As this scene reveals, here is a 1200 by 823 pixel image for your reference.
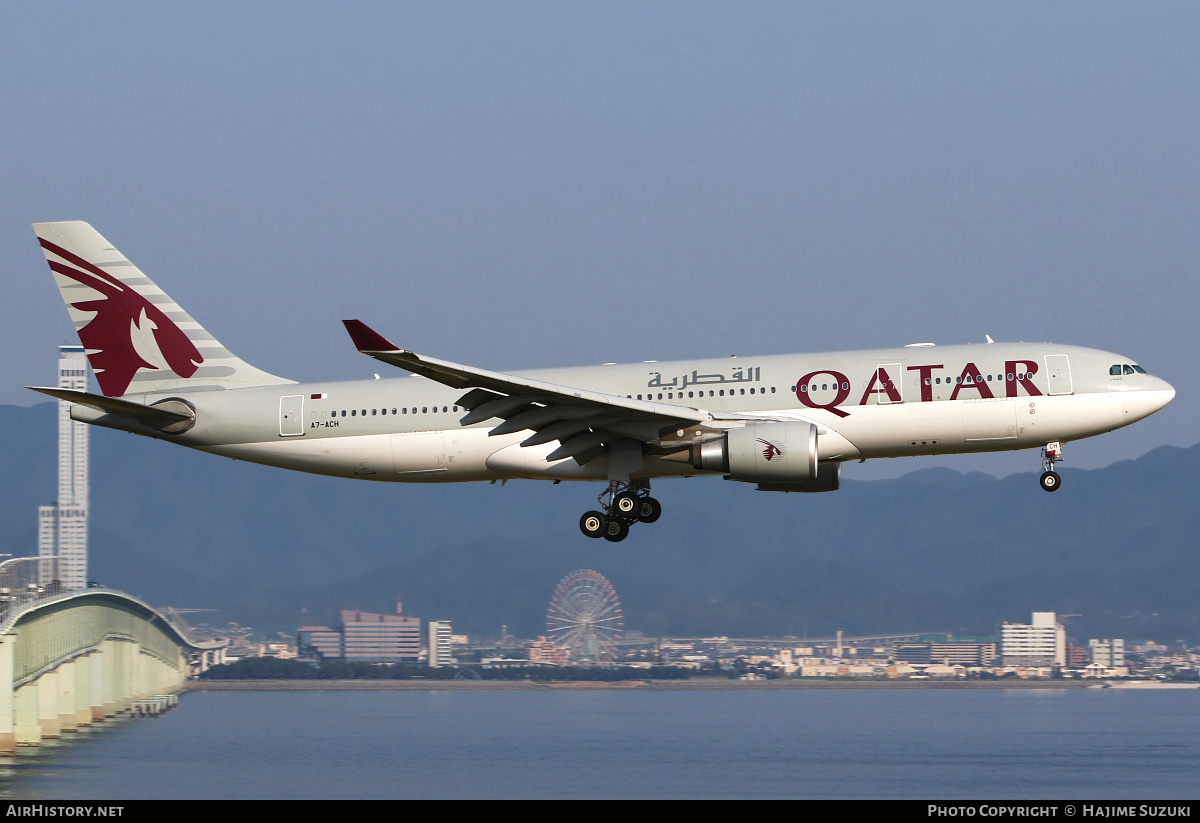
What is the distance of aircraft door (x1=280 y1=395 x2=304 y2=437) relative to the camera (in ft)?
133

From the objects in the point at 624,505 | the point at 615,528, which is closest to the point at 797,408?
the point at 624,505

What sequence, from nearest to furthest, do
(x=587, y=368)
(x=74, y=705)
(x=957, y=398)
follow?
(x=957, y=398), (x=587, y=368), (x=74, y=705)

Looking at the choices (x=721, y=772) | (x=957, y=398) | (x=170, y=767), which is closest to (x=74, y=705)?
(x=170, y=767)

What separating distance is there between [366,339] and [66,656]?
100897 mm

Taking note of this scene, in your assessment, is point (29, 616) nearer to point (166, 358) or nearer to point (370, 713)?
point (166, 358)

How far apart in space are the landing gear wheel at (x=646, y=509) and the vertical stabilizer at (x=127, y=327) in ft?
38.0

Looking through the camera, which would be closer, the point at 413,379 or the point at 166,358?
the point at 413,379

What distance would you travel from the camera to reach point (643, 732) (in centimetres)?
14625

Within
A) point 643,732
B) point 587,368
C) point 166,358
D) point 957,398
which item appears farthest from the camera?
point 643,732

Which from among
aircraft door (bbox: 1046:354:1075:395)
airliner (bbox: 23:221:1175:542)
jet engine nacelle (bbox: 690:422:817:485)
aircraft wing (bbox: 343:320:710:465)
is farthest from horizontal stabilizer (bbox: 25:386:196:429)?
aircraft door (bbox: 1046:354:1075:395)

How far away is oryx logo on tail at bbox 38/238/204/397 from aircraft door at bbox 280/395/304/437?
161 inches

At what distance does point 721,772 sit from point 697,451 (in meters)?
72.6

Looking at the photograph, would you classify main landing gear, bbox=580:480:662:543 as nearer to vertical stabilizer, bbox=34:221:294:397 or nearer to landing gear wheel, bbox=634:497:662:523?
landing gear wheel, bbox=634:497:662:523

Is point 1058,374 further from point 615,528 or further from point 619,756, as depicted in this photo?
point 619,756
